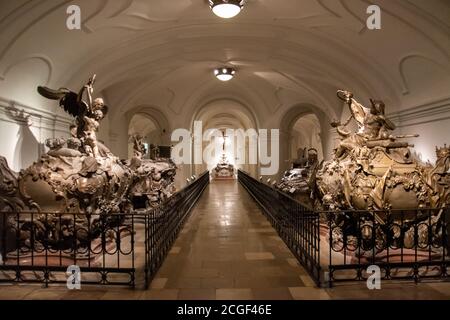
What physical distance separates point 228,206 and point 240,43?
477 centimetres

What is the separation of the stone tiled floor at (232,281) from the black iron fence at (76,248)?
0.20 metres

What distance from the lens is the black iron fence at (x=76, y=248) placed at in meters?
4.20

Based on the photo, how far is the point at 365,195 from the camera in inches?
199

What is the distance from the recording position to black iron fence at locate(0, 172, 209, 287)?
4.20m

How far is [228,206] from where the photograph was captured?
11453 millimetres

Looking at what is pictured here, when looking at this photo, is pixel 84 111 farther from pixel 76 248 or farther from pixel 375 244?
pixel 375 244

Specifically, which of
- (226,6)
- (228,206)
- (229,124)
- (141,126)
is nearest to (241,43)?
(226,6)

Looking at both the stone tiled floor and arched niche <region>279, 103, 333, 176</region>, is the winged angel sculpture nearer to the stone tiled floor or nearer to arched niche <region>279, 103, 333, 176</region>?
the stone tiled floor

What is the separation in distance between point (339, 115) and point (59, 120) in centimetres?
822

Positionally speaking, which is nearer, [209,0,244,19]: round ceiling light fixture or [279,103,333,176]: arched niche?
[209,0,244,19]: round ceiling light fixture

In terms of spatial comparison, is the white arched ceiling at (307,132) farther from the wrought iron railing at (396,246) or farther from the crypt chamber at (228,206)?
the wrought iron railing at (396,246)

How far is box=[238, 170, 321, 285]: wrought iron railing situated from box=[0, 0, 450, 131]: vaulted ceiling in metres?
3.33

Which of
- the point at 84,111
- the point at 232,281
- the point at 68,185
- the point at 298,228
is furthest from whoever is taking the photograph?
the point at 84,111

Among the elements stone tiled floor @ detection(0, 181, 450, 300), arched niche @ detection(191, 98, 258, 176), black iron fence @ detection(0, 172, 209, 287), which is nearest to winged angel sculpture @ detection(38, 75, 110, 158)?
black iron fence @ detection(0, 172, 209, 287)
